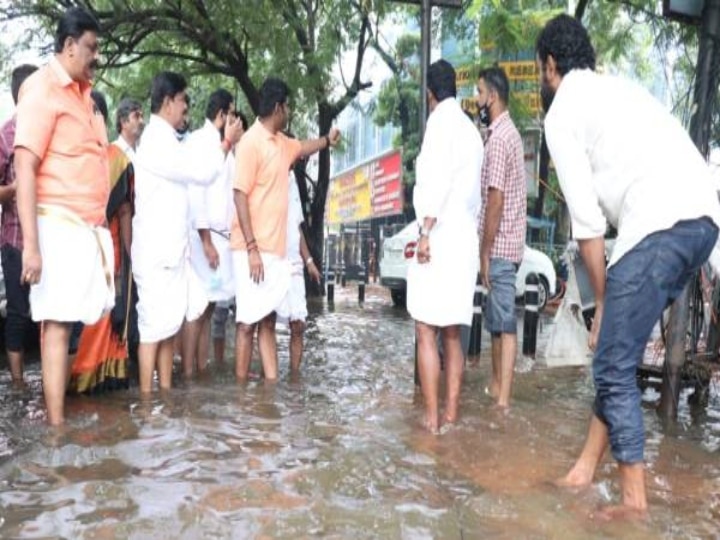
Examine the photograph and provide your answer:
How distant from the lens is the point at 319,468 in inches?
130

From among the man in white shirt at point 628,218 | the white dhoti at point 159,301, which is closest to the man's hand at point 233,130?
the white dhoti at point 159,301

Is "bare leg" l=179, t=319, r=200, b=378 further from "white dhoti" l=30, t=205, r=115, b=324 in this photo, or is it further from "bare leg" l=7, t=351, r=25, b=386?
"white dhoti" l=30, t=205, r=115, b=324

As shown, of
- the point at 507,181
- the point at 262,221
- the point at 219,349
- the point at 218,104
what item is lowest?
the point at 219,349

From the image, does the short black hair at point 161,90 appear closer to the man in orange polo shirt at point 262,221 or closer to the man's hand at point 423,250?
the man in orange polo shirt at point 262,221

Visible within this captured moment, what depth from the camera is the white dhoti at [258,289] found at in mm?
5141

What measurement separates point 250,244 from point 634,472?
9.85 feet

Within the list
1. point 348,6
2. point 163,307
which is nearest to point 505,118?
point 163,307

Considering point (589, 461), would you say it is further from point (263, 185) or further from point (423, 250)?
point (263, 185)

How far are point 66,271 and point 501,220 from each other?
2692 mm

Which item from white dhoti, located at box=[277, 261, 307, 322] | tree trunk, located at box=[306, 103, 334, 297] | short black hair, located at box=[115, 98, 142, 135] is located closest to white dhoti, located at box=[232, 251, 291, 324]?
white dhoti, located at box=[277, 261, 307, 322]

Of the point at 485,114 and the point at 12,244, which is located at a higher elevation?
the point at 485,114

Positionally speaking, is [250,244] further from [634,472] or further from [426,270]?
[634,472]

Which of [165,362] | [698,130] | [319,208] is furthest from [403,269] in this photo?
[698,130]

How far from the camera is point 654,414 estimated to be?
476 cm
